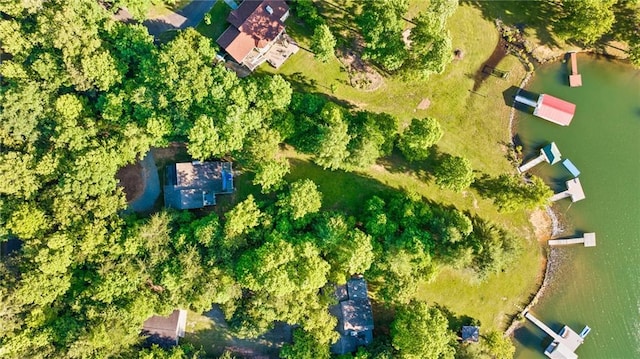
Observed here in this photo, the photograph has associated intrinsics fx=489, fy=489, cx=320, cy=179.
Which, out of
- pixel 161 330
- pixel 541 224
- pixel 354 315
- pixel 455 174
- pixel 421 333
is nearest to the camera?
pixel 421 333

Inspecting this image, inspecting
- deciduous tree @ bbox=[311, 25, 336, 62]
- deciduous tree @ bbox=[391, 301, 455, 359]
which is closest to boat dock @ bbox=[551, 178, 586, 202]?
deciduous tree @ bbox=[391, 301, 455, 359]

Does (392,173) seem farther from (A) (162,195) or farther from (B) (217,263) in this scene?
(A) (162,195)

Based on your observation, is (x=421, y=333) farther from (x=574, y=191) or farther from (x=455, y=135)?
(x=574, y=191)

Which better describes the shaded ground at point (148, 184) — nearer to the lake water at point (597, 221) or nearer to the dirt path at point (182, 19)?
the dirt path at point (182, 19)

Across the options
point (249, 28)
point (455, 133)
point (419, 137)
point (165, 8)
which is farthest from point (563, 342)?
point (165, 8)

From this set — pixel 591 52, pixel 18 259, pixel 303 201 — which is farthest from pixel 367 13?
pixel 18 259

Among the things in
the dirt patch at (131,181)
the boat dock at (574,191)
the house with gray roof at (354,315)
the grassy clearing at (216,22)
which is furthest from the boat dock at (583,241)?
the dirt patch at (131,181)
